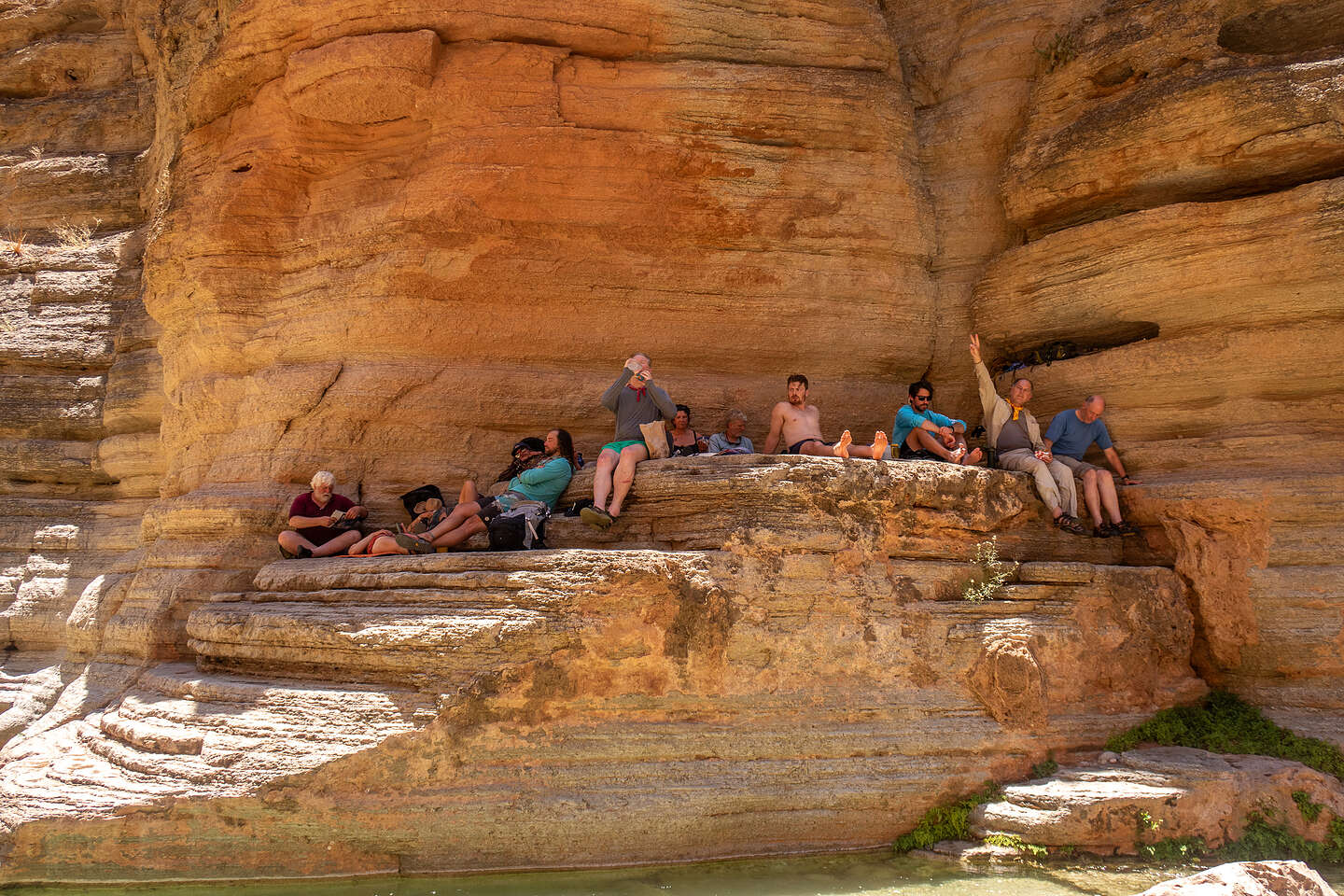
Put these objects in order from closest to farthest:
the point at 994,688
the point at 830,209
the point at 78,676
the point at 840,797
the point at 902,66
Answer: the point at 840,797
the point at 994,688
the point at 78,676
the point at 830,209
the point at 902,66

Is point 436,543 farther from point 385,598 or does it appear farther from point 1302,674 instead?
point 1302,674

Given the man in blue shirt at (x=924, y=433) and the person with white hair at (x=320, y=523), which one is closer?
the person with white hair at (x=320, y=523)

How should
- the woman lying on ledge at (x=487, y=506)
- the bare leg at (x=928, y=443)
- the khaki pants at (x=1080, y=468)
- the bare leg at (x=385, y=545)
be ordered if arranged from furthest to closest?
the bare leg at (x=928, y=443)
the khaki pants at (x=1080, y=468)
the woman lying on ledge at (x=487, y=506)
the bare leg at (x=385, y=545)

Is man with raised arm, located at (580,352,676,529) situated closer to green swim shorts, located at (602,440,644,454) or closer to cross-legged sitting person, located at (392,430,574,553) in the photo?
green swim shorts, located at (602,440,644,454)

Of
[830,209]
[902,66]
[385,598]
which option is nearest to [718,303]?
[830,209]

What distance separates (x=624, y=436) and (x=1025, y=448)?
Result: 3.22 meters

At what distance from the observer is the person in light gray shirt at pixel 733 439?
8.01 metres

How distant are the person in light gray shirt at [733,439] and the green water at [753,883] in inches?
127

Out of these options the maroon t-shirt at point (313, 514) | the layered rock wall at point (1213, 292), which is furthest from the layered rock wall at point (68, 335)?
the layered rock wall at point (1213, 292)

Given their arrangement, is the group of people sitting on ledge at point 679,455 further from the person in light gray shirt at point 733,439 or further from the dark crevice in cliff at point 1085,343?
the dark crevice in cliff at point 1085,343

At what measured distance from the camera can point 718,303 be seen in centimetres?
923

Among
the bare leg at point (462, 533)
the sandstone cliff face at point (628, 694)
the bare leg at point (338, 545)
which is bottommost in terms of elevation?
the sandstone cliff face at point (628, 694)

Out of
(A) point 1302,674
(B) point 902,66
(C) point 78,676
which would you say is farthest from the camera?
(B) point 902,66

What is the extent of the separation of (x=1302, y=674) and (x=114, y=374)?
1149 centimetres
